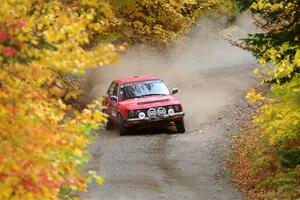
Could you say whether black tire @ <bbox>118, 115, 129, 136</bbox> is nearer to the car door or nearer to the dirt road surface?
the dirt road surface

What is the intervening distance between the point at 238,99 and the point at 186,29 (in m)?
13.0

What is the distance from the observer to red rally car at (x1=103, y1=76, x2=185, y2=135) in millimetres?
18422

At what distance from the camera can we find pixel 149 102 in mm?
18656

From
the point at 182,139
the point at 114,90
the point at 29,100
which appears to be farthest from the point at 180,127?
the point at 29,100

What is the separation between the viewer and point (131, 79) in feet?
66.3

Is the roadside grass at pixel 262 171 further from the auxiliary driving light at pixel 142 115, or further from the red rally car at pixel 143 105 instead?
the auxiliary driving light at pixel 142 115

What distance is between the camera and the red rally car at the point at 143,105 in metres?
18.4

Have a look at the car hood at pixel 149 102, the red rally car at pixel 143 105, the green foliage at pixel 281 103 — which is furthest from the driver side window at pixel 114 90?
the green foliage at pixel 281 103

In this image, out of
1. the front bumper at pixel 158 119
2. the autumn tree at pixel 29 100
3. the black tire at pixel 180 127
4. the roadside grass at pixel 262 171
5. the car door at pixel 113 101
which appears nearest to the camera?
the autumn tree at pixel 29 100

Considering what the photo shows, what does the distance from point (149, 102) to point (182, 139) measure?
66.4 inches

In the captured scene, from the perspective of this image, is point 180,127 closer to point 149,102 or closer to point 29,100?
point 149,102

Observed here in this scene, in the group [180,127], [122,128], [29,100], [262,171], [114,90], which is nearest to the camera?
[29,100]

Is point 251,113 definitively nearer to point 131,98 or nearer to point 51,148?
point 131,98

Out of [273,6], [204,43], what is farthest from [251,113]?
[204,43]
